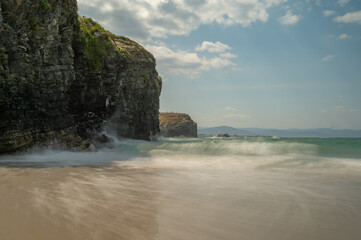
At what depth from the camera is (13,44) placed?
12203 mm

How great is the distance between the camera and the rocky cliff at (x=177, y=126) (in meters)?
84.5

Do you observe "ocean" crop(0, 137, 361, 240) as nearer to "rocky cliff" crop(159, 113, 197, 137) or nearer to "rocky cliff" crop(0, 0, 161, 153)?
"rocky cliff" crop(0, 0, 161, 153)

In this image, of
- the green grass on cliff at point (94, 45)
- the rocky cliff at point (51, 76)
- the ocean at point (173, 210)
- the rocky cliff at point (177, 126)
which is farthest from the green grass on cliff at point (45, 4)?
the rocky cliff at point (177, 126)

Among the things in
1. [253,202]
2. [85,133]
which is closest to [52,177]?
[253,202]

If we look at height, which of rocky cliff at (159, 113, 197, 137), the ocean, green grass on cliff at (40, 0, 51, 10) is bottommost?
the ocean

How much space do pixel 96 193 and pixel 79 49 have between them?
56.0 ft

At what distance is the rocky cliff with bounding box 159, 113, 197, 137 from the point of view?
8450 cm

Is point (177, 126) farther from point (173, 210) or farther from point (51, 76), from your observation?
point (173, 210)

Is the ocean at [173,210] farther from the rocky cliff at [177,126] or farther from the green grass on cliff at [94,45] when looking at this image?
the rocky cliff at [177,126]

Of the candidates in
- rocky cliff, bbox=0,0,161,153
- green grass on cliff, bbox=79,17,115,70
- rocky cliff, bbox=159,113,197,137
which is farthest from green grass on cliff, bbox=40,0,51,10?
rocky cliff, bbox=159,113,197,137

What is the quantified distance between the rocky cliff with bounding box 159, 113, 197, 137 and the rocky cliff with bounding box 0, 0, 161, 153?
59.3 meters

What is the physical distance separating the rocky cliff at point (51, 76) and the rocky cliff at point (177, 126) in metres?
59.3

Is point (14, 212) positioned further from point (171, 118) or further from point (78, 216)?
point (171, 118)

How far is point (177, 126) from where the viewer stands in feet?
280
